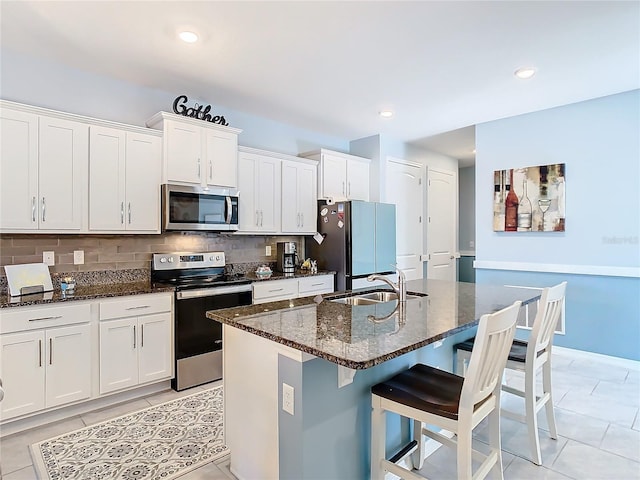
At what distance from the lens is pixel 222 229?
363 centimetres

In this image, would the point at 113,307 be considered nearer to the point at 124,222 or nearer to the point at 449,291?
the point at 124,222

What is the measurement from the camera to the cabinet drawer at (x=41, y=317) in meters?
2.36

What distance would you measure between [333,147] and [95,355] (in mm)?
3741

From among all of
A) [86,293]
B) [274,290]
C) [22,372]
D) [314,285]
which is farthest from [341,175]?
[22,372]

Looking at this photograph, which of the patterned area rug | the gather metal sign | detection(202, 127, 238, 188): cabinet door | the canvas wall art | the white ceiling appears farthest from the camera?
the canvas wall art

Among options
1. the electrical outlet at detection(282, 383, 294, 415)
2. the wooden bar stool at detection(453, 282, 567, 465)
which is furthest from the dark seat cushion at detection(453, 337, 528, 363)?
the electrical outlet at detection(282, 383, 294, 415)

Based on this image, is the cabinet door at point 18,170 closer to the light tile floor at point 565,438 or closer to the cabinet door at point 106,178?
the cabinet door at point 106,178

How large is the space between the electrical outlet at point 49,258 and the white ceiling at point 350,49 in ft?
5.00

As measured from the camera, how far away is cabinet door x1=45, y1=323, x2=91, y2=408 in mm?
2527

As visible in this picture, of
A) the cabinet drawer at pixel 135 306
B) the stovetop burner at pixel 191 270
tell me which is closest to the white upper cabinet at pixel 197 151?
the stovetop burner at pixel 191 270

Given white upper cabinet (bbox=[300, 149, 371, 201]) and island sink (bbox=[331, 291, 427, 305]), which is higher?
white upper cabinet (bbox=[300, 149, 371, 201])

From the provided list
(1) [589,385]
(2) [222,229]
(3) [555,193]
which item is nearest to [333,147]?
(2) [222,229]

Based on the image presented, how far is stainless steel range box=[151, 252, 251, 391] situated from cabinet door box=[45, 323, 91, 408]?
642 mm

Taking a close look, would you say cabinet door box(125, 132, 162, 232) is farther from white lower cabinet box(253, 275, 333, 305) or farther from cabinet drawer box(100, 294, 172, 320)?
white lower cabinet box(253, 275, 333, 305)
